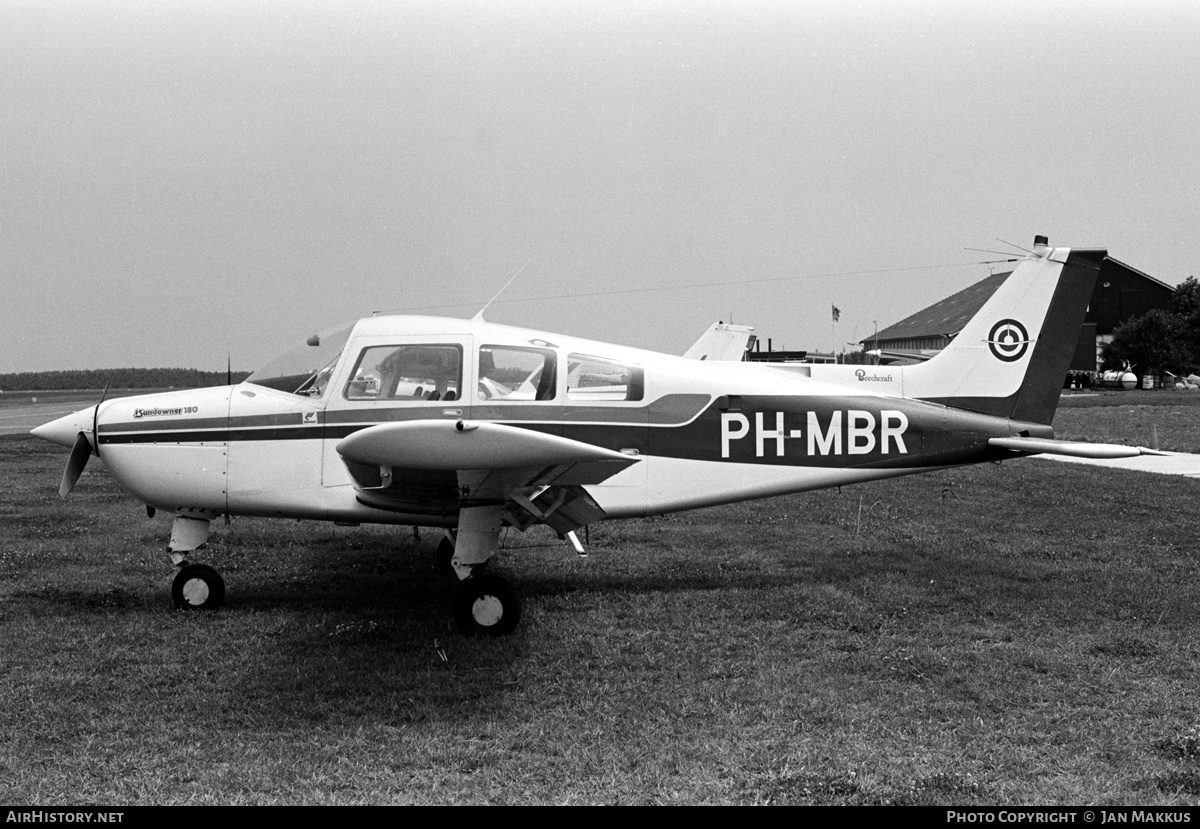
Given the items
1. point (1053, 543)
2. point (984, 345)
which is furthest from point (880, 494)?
point (984, 345)

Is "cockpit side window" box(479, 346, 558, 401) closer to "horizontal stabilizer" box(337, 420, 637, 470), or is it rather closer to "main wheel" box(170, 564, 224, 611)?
"horizontal stabilizer" box(337, 420, 637, 470)

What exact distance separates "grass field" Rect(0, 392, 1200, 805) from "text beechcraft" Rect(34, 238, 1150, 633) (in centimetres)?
76

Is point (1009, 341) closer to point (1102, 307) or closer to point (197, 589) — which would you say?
point (197, 589)

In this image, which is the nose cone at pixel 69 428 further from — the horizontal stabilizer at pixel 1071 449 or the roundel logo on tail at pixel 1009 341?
the roundel logo on tail at pixel 1009 341

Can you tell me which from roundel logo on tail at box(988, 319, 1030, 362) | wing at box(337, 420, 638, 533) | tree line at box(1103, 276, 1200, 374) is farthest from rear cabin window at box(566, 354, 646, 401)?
tree line at box(1103, 276, 1200, 374)

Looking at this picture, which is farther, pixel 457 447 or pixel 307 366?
pixel 307 366

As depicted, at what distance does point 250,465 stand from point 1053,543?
7.71 m

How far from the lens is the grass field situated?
4.08 metres

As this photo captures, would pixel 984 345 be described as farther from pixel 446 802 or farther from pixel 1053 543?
pixel 446 802

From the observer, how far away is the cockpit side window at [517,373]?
22.5 ft

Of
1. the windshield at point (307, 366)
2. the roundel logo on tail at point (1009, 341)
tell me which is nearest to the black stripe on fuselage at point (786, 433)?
the windshield at point (307, 366)

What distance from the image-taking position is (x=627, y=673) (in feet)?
18.1

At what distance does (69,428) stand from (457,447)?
379cm

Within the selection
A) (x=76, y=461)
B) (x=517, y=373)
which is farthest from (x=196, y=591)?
(x=517, y=373)
